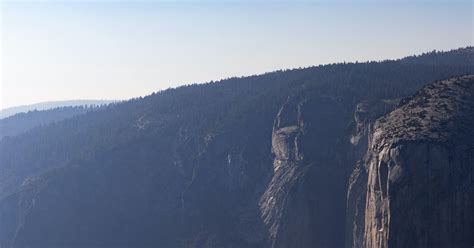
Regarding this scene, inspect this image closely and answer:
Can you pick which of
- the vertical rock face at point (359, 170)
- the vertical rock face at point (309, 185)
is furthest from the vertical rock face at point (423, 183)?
the vertical rock face at point (309, 185)

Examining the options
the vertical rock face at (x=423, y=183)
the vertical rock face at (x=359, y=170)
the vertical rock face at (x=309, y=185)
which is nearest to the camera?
the vertical rock face at (x=423, y=183)

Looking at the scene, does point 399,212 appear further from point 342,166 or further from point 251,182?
point 251,182

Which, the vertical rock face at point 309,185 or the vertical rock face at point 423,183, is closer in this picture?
the vertical rock face at point 423,183

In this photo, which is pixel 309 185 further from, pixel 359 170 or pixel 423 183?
pixel 423 183

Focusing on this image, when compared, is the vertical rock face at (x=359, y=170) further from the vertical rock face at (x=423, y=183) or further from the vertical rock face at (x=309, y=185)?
the vertical rock face at (x=423, y=183)

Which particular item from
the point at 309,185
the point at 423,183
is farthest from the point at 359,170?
the point at 423,183

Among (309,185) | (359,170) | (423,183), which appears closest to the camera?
(423,183)
